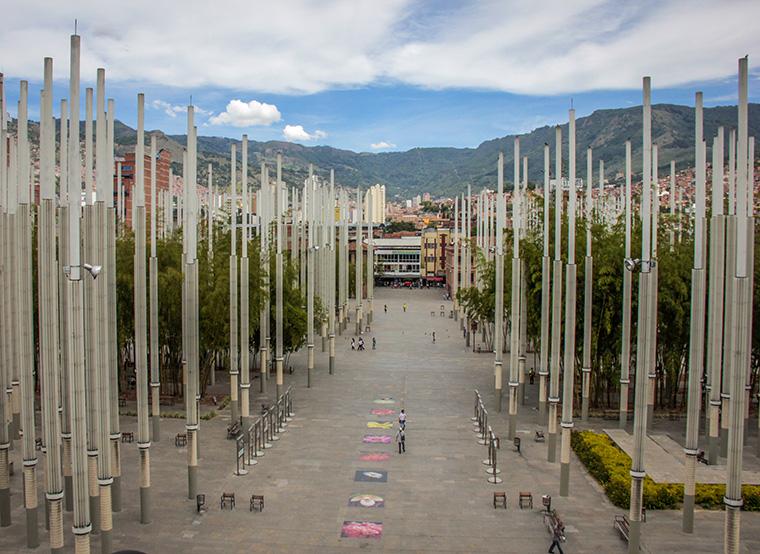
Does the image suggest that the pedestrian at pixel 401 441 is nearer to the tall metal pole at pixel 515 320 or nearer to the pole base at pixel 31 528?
the tall metal pole at pixel 515 320

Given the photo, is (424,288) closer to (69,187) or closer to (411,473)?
(411,473)

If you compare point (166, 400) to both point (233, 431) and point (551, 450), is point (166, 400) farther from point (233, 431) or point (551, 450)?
point (551, 450)

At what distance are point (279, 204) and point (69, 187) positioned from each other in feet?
69.5

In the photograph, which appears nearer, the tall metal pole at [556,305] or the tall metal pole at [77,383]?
the tall metal pole at [77,383]

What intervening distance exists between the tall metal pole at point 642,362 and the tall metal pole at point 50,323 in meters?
14.7

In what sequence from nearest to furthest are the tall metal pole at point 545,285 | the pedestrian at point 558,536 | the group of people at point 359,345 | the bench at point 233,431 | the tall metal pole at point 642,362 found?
the tall metal pole at point 642,362 → the pedestrian at point 558,536 → the tall metal pole at point 545,285 → the bench at point 233,431 → the group of people at point 359,345

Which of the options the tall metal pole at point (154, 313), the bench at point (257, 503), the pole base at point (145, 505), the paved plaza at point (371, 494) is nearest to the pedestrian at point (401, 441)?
the paved plaza at point (371, 494)

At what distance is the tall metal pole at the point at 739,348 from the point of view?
677 inches

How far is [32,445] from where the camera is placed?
63.5 ft

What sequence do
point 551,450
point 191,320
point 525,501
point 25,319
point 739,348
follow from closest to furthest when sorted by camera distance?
point 739,348, point 25,319, point 191,320, point 525,501, point 551,450

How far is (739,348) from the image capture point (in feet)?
59.3

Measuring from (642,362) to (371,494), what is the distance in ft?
34.1

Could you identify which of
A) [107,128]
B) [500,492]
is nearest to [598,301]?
[500,492]

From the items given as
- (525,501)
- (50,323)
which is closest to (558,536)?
(525,501)
